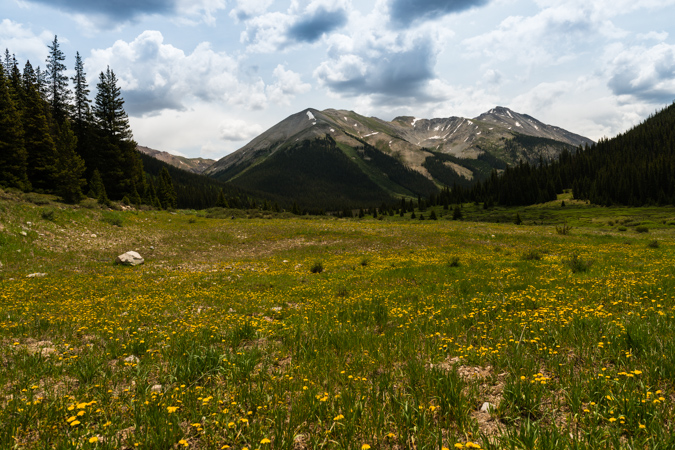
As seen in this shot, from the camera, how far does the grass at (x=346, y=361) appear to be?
3.61 m

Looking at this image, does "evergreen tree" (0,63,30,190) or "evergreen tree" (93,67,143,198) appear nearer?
"evergreen tree" (0,63,30,190)

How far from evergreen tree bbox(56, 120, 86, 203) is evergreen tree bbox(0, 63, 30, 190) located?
362 centimetres

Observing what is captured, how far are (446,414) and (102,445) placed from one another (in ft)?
13.9

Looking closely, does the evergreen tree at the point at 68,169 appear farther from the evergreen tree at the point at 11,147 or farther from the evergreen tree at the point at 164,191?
the evergreen tree at the point at 164,191

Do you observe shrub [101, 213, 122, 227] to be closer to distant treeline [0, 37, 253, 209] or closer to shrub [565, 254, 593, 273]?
distant treeline [0, 37, 253, 209]

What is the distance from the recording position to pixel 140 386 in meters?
4.79

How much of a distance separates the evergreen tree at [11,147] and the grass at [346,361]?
118 feet

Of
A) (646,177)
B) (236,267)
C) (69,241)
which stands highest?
(646,177)

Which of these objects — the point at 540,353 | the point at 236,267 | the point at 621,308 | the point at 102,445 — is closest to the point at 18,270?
the point at 236,267

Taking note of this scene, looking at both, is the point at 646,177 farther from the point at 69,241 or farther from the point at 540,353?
the point at 69,241

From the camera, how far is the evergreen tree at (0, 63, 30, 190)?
37.8 metres

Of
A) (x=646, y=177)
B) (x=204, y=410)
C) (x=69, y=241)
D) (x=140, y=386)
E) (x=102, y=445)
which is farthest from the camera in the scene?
(x=646, y=177)

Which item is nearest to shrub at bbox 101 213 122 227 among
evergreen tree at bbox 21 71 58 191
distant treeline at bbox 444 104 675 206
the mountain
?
evergreen tree at bbox 21 71 58 191

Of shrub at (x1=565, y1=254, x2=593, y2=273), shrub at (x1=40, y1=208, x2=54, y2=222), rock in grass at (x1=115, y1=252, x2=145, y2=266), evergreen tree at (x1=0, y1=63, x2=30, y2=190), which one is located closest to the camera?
shrub at (x1=565, y1=254, x2=593, y2=273)
